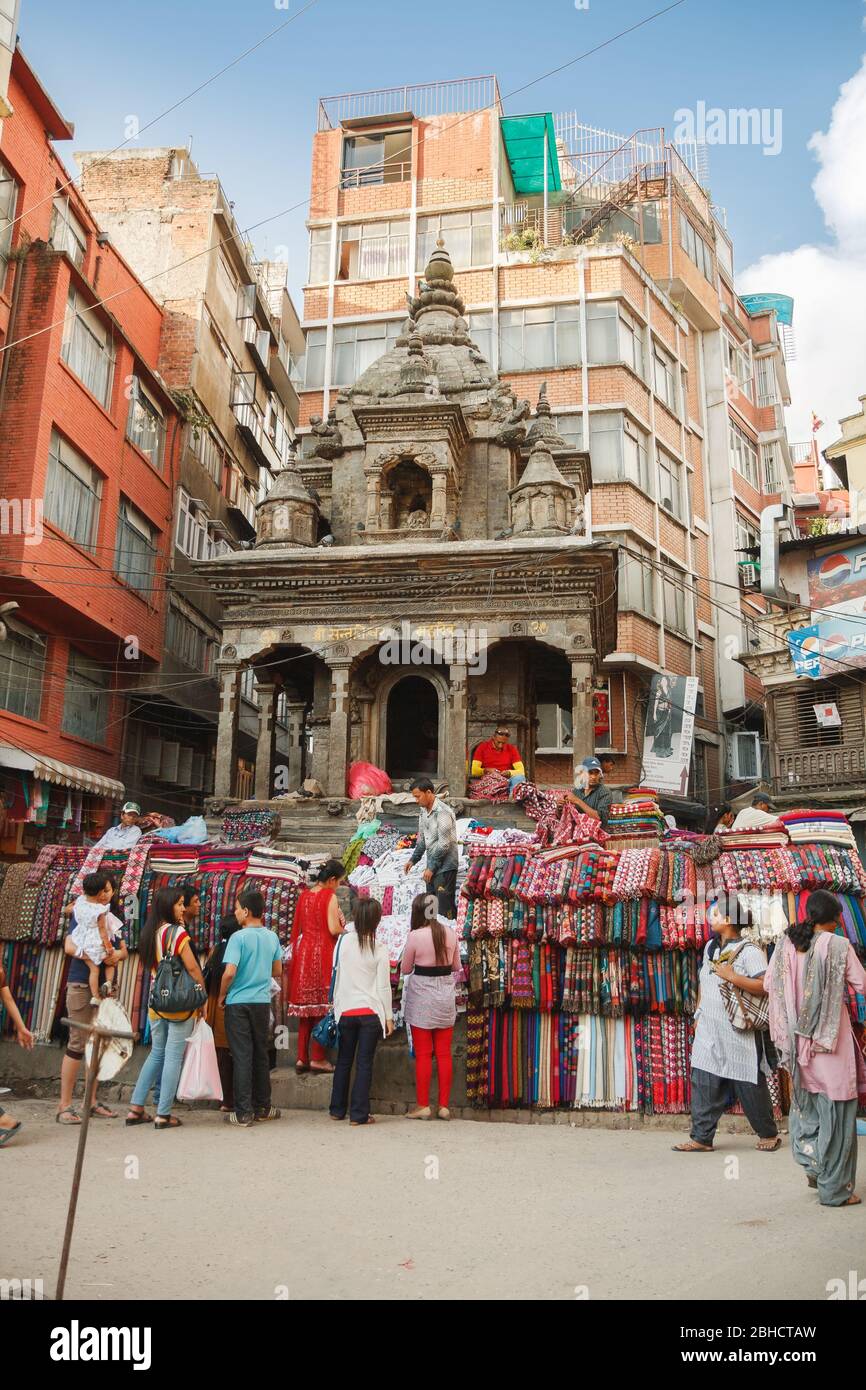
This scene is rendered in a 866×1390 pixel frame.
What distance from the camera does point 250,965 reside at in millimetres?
8094

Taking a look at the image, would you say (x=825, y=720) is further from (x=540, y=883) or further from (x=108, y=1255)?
(x=108, y=1255)

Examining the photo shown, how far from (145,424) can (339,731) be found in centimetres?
1104

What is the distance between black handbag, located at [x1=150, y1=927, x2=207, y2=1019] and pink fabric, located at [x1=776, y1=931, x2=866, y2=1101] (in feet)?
14.5

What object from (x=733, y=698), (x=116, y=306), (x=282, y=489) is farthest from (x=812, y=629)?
(x=116, y=306)

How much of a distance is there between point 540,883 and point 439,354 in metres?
16.5

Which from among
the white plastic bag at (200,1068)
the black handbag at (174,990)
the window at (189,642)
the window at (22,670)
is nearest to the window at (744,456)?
the window at (189,642)

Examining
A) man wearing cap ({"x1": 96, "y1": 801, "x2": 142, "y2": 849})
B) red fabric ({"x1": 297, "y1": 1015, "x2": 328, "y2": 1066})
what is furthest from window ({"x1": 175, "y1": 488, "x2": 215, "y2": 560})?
red fabric ({"x1": 297, "y1": 1015, "x2": 328, "y2": 1066})

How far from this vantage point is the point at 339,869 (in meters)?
9.09

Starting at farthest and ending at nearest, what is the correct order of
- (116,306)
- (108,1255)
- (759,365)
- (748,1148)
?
(759,365) < (116,306) < (748,1148) < (108,1255)

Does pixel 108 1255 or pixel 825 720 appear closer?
pixel 108 1255

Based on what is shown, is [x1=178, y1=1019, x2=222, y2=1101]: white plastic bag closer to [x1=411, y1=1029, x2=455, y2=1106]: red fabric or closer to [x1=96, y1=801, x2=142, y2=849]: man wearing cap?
[x1=411, y1=1029, x2=455, y2=1106]: red fabric

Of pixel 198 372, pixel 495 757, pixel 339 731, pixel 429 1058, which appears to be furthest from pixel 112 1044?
pixel 198 372

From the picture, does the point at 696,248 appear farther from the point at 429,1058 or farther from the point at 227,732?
the point at 429,1058

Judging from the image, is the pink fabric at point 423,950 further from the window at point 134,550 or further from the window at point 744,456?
the window at point 744,456
